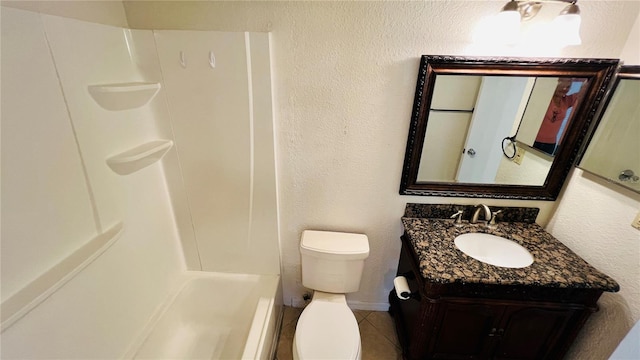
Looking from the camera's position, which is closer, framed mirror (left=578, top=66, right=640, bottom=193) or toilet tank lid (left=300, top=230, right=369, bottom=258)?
framed mirror (left=578, top=66, right=640, bottom=193)

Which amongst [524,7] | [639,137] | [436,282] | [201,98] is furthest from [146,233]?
[639,137]

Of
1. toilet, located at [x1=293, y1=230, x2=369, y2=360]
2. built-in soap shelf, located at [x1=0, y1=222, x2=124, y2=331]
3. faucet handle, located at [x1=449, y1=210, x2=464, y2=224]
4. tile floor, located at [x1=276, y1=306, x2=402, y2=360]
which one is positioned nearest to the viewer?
built-in soap shelf, located at [x1=0, y1=222, x2=124, y2=331]

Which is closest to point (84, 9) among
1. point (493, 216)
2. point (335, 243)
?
point (335, 243)

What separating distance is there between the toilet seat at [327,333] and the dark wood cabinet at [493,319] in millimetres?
343

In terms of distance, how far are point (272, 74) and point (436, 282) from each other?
4.18ft

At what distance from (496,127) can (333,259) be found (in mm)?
1166

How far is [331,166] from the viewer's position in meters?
1.47

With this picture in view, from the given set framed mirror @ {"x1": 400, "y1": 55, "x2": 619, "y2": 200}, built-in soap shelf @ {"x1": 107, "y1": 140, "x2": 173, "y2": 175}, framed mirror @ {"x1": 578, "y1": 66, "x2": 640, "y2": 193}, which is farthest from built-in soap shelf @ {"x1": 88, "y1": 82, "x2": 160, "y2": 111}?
framed mirror @ {"x1": 578, "y1": 66, "x2": 640, "y2": 193}

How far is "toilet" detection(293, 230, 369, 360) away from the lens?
1.26 m

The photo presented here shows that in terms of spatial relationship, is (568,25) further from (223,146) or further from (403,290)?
(223,146)

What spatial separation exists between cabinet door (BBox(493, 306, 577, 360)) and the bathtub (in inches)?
48.6

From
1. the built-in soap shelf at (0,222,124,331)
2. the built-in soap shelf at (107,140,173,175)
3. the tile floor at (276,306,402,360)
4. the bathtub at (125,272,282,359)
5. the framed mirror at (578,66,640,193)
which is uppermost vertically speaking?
the framed mirror at (578,66,640,193)

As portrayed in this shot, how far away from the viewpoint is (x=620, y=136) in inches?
46.0

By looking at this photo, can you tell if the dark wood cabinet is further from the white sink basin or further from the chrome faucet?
the chrome faucet
